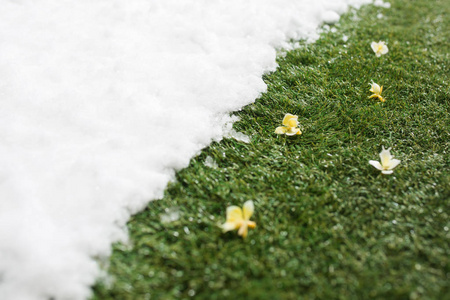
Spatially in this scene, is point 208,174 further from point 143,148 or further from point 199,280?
point 199,280

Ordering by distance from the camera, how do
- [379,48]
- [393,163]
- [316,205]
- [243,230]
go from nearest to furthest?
[243,230] → [316,205] → [393,163] → [379,48]

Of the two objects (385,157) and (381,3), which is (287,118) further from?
(381,3)

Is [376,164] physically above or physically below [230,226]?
above

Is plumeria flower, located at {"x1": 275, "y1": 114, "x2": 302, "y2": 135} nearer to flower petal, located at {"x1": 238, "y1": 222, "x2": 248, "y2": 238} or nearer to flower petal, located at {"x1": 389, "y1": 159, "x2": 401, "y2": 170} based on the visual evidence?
flower petal, located at {"x1": 389, "y1": 159, "x2": 401, "y2": 170}

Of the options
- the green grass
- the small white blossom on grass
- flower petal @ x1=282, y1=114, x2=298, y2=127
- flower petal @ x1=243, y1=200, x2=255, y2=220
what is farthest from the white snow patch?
flower petal @ x1=243, y1=200, x2=255, y2=220

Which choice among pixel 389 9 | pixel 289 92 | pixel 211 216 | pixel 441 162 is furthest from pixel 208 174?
pixel 389 9

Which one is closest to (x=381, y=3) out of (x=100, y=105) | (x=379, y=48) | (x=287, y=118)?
(x=379, y=48)

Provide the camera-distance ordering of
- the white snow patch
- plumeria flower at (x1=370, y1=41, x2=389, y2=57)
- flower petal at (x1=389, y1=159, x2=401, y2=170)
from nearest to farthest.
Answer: flower petal at (x1=389, y1=159, x2=401, y2=170) → plumeria flower at (x1=370, y1=41, x2=389, y2=57) → the white snow patch
